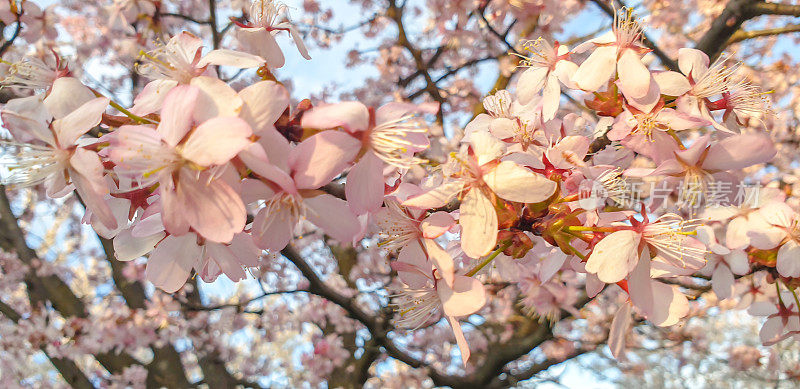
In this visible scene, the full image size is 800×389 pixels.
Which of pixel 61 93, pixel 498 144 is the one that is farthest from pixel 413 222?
pixel 61 93

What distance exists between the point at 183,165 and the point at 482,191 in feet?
1.60

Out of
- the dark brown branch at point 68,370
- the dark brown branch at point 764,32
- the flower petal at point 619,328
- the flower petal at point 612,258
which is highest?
the flower petal at point 612,258

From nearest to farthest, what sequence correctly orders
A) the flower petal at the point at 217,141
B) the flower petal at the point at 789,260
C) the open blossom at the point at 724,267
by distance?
the flower petal at the point at 217,141
the flower petal at the point at 789,260
the open blossom at the point at 724,267

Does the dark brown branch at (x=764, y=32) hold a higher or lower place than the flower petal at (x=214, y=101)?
lower

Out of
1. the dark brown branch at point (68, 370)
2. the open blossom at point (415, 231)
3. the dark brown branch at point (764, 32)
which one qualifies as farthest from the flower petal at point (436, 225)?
the dark brown branch at point (68, 370)

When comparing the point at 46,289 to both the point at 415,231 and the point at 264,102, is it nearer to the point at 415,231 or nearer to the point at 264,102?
the point at 415,231

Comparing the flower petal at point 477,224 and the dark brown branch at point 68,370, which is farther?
the dark brown branch at point 68,370

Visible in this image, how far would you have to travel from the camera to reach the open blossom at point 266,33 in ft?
3.10

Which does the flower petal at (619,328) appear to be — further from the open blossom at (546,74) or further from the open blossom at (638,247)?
the open blossom at (546,74)

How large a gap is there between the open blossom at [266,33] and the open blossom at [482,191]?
0.40m

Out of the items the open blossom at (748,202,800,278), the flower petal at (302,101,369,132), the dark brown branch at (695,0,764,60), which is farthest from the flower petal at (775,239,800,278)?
the flower petal at (302,101,369,132)

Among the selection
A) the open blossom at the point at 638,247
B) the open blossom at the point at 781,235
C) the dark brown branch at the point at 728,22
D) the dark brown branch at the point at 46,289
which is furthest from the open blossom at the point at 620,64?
the dark brown branch at the point at 46,289

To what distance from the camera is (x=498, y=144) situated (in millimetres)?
919

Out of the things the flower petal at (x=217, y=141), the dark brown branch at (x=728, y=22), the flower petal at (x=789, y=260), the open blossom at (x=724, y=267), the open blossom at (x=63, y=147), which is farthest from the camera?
the dark brown branch at (x=728, y=22)
